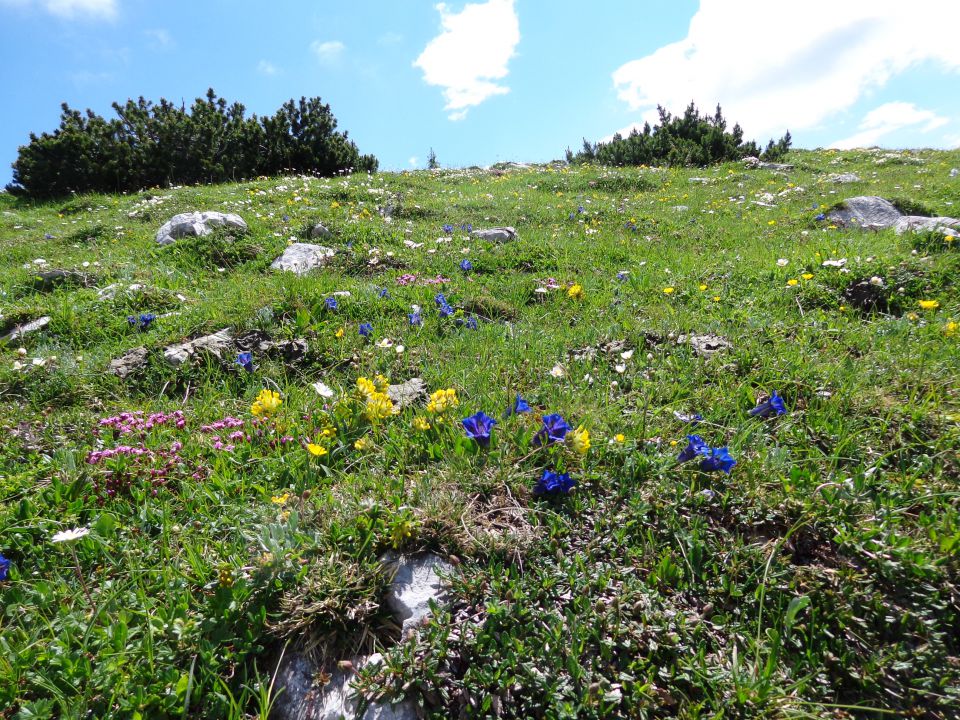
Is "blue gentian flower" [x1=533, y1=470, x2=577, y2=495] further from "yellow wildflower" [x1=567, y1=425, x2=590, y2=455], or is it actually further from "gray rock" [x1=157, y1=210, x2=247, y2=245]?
"gray rock" [x1=157, y1=210, x2=247, y2=245]

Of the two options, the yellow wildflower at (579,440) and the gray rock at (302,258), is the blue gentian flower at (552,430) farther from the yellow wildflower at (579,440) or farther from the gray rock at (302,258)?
the gray rock at (302,258)

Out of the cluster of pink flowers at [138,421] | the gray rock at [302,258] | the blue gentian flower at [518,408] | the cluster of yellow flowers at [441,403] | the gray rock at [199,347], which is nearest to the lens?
the blue gentian flower at [518,408]

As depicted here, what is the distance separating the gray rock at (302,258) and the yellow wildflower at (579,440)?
4420 millimetres

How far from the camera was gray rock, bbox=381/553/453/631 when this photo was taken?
1.90 metres

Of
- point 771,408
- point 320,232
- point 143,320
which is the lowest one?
point 771,408

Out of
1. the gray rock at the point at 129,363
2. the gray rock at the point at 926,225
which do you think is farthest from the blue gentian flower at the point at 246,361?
the gray rock at the point at 926,225

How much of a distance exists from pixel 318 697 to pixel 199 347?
318 cm

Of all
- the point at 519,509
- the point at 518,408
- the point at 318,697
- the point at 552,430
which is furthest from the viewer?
the point at 518,408

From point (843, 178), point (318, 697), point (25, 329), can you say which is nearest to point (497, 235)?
point (25, 329)

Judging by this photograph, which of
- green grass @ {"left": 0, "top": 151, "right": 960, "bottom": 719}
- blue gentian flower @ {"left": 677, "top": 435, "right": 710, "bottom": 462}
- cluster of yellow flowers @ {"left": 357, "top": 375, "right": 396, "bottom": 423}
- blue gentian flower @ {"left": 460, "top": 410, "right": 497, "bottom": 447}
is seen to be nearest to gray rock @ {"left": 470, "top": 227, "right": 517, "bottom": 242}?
green grass @ {"left": 0, "top": 151, "right": 960, "bottom": 719}

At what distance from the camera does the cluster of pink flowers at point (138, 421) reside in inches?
123

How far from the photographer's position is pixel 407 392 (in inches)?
135

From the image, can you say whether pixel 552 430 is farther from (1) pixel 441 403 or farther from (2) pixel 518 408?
(1) pixel 441 403

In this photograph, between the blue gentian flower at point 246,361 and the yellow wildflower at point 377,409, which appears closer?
the yellow wildflower at point 377,409
